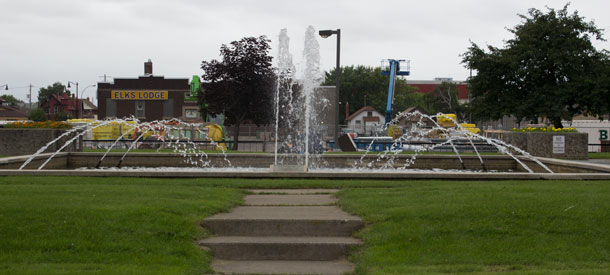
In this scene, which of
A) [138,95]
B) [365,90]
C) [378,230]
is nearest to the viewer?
[378,230]

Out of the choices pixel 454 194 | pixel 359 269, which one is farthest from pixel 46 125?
pixel 359 269

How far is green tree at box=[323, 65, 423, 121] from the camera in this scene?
332 ft

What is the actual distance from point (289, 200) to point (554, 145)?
14586mm

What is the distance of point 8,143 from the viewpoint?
2167cm

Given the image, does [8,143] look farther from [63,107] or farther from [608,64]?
[63,107]

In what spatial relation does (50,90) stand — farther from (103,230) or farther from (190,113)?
(103,230)

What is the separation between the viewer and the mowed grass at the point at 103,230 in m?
6.78

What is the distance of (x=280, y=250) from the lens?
7.79 meters

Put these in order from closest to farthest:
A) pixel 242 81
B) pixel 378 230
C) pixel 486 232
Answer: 1. pixel 486 232
2. pixel 378 230
3. pixel 242 81

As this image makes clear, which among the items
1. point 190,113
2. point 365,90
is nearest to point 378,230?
point 190,113

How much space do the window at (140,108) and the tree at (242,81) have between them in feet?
121

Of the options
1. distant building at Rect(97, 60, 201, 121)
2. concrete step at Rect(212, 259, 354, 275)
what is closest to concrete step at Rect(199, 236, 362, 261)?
concrete step at Rect(212, 259, 354, 275)

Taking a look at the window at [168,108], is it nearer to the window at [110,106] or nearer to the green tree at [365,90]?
the window at [110,106]

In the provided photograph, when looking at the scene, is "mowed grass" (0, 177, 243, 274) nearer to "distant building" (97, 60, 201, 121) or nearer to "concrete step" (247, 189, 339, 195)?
"concrete step" (247, 189, 339, 195)
